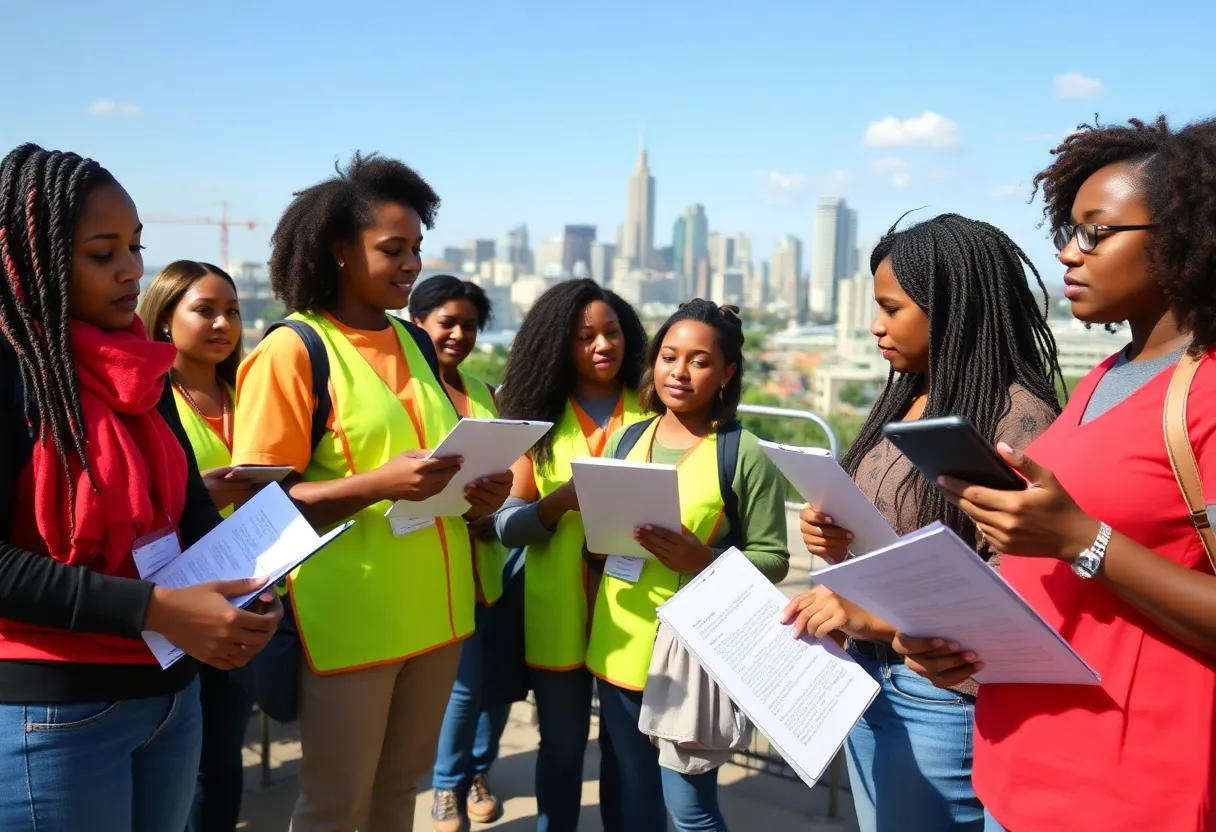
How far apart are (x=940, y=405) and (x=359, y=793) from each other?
5.95 feet

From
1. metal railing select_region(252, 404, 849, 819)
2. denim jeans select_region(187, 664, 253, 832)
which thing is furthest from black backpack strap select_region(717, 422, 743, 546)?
denim jeans select_region(187, 664, 253, 832)

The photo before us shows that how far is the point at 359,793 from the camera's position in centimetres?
256

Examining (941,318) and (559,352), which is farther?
(559,352)

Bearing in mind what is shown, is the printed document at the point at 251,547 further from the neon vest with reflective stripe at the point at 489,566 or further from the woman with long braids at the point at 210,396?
the neon vest with reflective stripe at the point at 489,566

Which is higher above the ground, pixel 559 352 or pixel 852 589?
pixel 559 352

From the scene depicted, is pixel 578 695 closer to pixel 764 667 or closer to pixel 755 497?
pixel 755 497

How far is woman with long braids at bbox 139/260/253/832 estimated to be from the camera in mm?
3092

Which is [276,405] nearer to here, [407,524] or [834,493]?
[407,524]

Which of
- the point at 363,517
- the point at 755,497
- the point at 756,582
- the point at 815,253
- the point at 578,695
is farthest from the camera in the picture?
the point at 815,253

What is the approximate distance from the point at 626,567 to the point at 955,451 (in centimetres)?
160

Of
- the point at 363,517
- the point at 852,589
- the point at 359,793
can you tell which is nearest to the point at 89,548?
the point at 363,517

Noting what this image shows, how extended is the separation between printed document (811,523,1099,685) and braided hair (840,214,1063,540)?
0.46 m

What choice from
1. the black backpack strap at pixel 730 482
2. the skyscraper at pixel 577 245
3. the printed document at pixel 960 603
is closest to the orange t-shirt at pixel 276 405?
the black backpack strap at pixel 730 482

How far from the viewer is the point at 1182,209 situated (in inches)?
61.2
